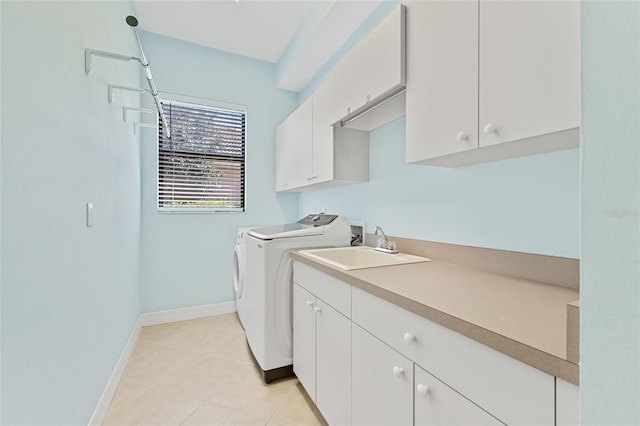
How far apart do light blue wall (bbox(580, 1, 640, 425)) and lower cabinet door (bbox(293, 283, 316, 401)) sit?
129 centimetres

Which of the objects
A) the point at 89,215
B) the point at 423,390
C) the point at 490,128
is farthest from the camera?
the point at 89,215

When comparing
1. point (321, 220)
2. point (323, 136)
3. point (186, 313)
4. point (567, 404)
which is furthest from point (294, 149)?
point (567, 404)

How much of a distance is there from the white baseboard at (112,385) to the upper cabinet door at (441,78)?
79.7 inches

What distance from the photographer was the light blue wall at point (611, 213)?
0.34 metres

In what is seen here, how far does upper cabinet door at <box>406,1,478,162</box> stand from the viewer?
3.44ft

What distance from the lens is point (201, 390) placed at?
1813mm

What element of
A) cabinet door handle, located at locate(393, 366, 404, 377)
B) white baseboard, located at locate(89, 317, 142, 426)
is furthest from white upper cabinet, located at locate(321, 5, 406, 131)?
white baseboard, located at locate(89, 317, 142, 426)

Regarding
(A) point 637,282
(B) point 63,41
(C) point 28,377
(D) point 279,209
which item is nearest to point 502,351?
(A) point 637,282

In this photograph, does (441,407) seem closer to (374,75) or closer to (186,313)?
(374,75)

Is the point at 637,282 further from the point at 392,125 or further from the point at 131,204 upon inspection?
the point at 131,204

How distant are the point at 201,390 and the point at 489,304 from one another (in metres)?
1.81

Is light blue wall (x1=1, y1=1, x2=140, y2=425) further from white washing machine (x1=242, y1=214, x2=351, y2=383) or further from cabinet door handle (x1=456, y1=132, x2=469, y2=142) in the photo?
cabinet door handle (x1=456, y1=132, x2=469, y2=142)

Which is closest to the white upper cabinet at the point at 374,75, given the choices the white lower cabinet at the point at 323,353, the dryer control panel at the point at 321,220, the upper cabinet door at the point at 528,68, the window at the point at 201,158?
the upper cabinet door at the point at 528,68

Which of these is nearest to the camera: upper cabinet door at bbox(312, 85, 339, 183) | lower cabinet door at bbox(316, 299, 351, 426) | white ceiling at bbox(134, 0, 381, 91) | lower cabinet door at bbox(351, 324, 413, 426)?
lower cabinet door at bbox(351, 324, 413, 426)
